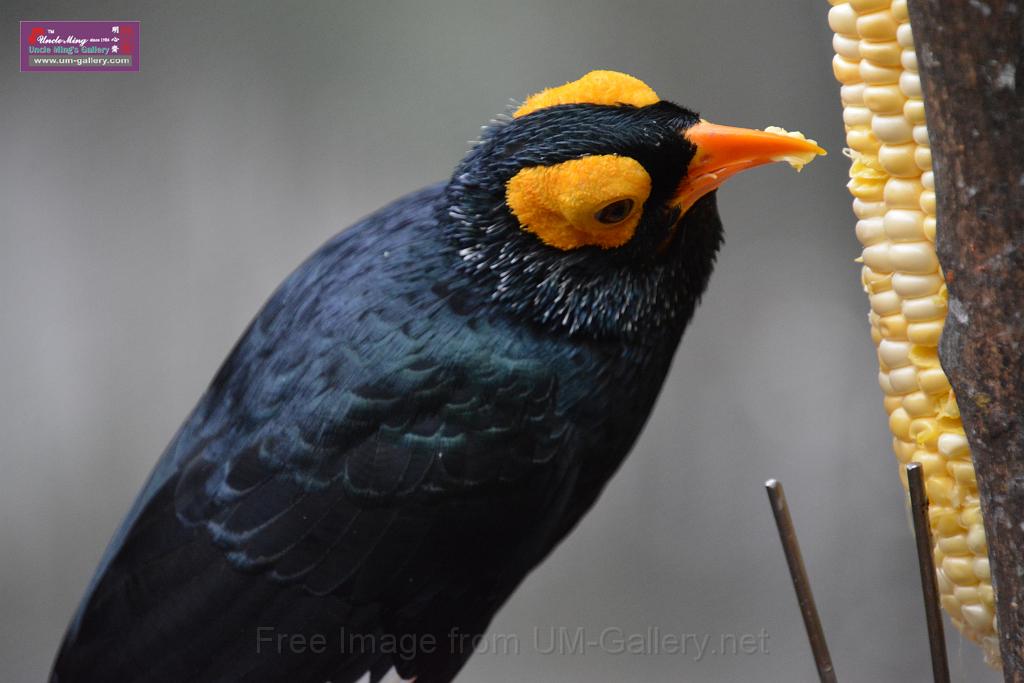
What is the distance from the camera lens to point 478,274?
706 mm

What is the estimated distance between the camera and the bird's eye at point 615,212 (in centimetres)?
64

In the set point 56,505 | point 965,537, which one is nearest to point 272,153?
point 56,505

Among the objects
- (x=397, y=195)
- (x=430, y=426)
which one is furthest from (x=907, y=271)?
(x=397, y=195)

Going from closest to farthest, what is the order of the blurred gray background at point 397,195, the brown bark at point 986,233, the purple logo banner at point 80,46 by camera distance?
the brown bark at point 986,233 → the purple logo banner at point 80,46 → the blurred gray background at point 397,195

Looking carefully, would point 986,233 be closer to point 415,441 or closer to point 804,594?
point 804,594

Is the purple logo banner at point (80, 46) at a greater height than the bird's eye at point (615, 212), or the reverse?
the purple logo banner at point (80, 46)

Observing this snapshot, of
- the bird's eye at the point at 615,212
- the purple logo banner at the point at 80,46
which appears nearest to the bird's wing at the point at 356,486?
the bird's eye at the point at 615,212

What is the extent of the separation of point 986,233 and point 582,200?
25 cm

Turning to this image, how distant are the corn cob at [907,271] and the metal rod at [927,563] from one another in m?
0.06

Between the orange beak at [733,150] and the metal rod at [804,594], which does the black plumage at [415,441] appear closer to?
the orange beak at [733,150]

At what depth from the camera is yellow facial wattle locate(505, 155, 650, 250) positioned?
624 mm

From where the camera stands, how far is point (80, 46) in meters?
0.97

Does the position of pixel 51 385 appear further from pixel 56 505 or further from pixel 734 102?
pixel 734 102

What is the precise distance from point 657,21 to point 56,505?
0.84 meters
